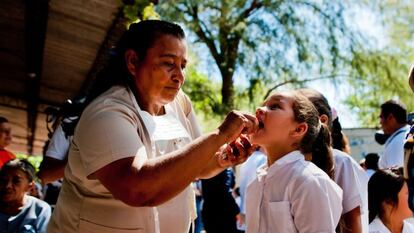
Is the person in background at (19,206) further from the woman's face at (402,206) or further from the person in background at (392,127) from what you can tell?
the person in background at (392,127)

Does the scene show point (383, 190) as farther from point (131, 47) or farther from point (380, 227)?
point (131, 47)

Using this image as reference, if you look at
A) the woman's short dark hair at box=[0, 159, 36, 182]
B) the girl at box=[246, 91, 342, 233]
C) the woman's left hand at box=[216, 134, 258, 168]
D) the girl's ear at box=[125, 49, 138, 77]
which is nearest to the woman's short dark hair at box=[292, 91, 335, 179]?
the girl at box=[246, 91, 342, 233]

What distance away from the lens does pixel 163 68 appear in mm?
2322

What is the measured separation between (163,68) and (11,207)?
304cm

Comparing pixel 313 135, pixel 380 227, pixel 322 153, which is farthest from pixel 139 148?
pixel 380 227

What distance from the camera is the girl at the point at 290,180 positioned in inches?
104

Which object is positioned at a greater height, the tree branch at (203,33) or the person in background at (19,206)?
the tree branch at (203,33)

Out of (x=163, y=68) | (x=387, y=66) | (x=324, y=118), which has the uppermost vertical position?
(x=387, y=66)

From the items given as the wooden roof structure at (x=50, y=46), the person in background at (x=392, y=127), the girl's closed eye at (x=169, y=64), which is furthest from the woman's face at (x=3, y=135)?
the girl's closed eye at (x=169, y=64)

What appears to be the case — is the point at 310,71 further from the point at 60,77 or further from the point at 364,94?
the point at 60,77

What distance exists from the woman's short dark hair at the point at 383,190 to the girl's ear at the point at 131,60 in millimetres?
2375

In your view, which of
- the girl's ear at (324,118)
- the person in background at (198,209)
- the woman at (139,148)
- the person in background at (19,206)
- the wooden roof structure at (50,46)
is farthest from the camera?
the person in background at (198,209)

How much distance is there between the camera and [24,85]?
37.9 ft

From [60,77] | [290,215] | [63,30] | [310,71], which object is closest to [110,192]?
[290,215]
